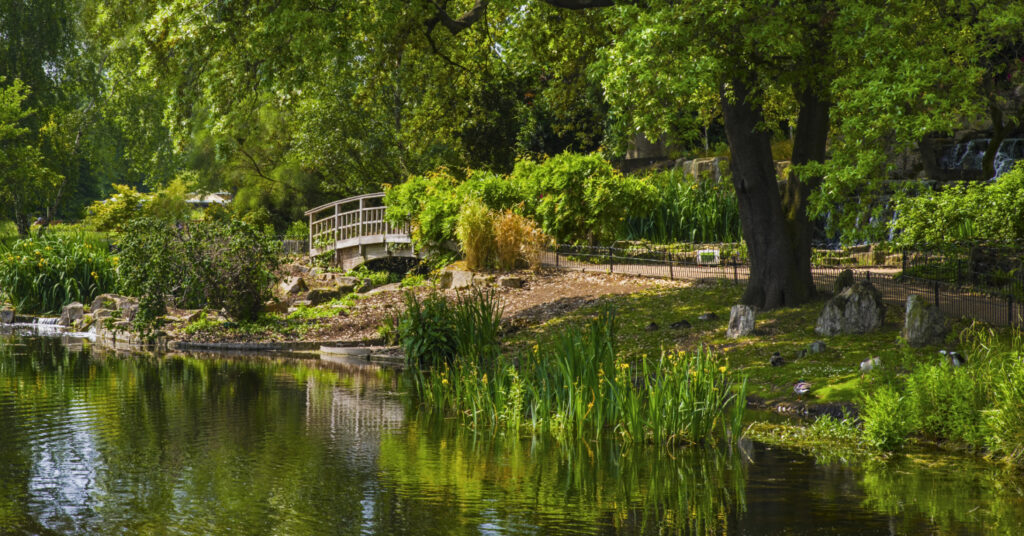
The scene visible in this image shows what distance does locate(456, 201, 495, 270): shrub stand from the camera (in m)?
22.4

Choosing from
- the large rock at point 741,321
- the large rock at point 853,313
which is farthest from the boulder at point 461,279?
the large rock at point 853,313

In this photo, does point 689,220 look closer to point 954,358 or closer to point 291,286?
point 291,286

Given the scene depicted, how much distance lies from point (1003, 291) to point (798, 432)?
18.1 feet

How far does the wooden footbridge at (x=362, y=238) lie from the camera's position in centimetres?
2661

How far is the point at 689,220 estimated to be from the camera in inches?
971

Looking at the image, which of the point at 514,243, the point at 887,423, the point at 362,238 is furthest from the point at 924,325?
the point at 362,238

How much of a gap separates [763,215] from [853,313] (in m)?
2.40

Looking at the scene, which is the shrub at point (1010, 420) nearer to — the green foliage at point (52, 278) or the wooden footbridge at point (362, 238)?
the wooden footbridge at point (362, 238)

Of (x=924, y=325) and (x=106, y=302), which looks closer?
(x=924, y=325)

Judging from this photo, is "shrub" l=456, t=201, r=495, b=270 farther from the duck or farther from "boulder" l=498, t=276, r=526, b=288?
the duck

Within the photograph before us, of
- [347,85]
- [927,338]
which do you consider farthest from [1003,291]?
[347,85]

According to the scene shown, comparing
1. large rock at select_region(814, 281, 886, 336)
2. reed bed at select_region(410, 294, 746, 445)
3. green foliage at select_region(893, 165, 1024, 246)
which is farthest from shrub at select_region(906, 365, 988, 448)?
green foliage at select_region(893, 165, 1024, 246)

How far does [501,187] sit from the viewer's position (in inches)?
941

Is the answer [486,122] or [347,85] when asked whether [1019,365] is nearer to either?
[486,122]
